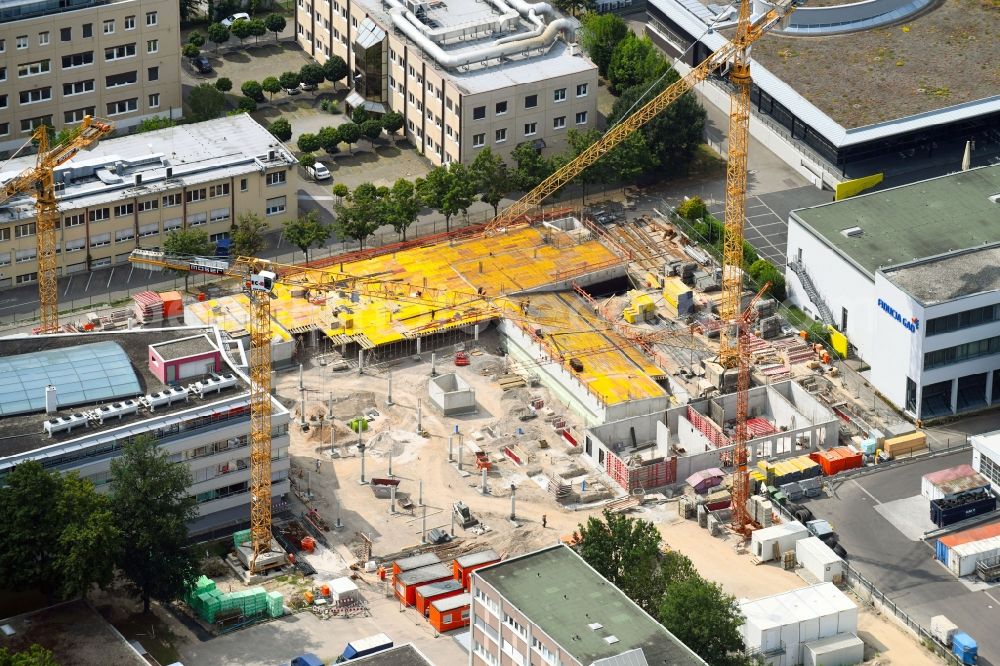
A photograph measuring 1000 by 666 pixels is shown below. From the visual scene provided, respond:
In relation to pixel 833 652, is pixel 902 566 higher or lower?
lower

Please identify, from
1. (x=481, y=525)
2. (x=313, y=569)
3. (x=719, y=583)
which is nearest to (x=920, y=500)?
(x=719, y=583)

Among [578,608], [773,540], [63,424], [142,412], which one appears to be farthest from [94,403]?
[773,540]

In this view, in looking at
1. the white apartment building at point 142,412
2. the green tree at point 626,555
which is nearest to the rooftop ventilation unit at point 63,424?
the white apartment building at point 142,412

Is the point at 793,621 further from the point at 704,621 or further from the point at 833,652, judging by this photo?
the point at 704,621

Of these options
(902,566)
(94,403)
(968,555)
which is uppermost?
(94,403)

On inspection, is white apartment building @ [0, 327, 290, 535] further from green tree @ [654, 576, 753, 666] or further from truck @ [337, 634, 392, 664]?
green tree @ [654, 576, 753, 666]

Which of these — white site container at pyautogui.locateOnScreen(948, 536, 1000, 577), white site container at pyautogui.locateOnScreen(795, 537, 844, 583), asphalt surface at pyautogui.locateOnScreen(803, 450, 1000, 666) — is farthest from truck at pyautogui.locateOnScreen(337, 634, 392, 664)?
white site container at pyautogui.locateOnScreen(948, 536, 1000, 577)

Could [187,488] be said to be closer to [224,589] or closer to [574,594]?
[224,589]
